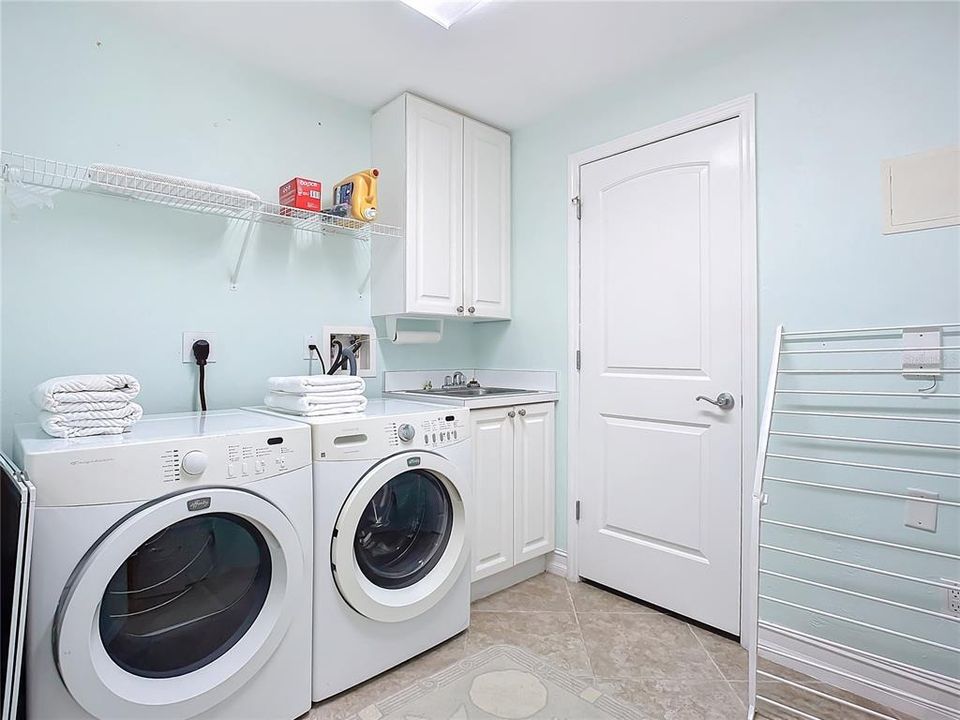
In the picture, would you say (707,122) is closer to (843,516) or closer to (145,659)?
(843,516)

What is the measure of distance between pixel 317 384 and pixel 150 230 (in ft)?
2.87

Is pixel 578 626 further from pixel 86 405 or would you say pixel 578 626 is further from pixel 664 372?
pixel 86 405

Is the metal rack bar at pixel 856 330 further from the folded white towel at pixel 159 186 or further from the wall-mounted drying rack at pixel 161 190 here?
the folded white towel at pixel 159 186

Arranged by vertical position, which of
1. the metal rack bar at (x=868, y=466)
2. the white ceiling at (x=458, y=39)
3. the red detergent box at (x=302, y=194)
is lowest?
the metal rack bar at (x=868, y=466)

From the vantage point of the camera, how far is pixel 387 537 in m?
1.88

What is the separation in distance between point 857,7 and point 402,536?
7.85 ft

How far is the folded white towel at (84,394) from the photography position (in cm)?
134

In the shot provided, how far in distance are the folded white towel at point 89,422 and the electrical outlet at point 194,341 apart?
59 centimetres

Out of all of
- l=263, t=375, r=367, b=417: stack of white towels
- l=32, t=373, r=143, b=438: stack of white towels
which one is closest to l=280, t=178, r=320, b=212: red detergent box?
l=263, t=375, r=367, b=417: stack of white towels

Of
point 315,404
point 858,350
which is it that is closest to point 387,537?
point 315,404

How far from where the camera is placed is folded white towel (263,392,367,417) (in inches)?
Answer: 70.4

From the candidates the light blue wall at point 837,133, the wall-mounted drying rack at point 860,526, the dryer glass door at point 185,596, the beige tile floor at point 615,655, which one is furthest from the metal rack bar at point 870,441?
the dryer glass door at point 185,596

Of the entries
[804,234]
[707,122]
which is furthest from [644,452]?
[707,122]

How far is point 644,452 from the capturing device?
7.57ft
